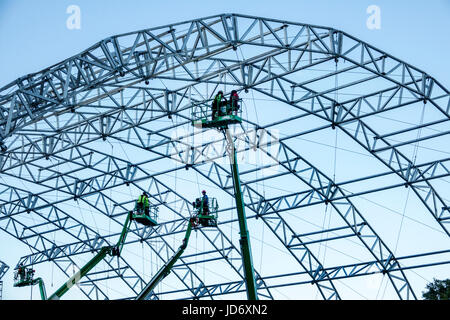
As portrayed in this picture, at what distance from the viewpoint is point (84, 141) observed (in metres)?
33.2

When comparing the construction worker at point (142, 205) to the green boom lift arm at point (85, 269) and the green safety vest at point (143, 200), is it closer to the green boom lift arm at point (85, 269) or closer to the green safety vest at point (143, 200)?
the green safety vest at point (143, 200)

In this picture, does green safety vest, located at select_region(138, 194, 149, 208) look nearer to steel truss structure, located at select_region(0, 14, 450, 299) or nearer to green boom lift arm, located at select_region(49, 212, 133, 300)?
green boom lift arm, located at select_region(49, 212, 133, 300)

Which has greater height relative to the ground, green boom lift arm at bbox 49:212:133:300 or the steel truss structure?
the steel truss structure

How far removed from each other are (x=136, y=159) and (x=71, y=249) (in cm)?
1527

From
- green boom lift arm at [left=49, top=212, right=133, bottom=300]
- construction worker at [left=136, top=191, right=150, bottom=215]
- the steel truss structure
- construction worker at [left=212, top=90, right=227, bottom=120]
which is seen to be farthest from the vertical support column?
construction worker at [left=136, top=191, right=150, bottom=215]

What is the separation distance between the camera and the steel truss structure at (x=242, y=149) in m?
25.0

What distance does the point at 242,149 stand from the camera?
3253 centimetres

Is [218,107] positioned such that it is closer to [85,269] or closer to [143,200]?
[85,269]

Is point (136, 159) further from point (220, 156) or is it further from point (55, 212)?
point (55, 212)

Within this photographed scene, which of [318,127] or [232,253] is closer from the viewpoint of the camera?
[318,127]

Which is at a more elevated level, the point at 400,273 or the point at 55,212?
the point at 55,212

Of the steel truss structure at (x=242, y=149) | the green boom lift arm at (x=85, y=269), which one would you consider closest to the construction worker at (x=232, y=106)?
the steel truss structure at (x=242, y=149)

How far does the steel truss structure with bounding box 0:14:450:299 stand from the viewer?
25.0 meters
